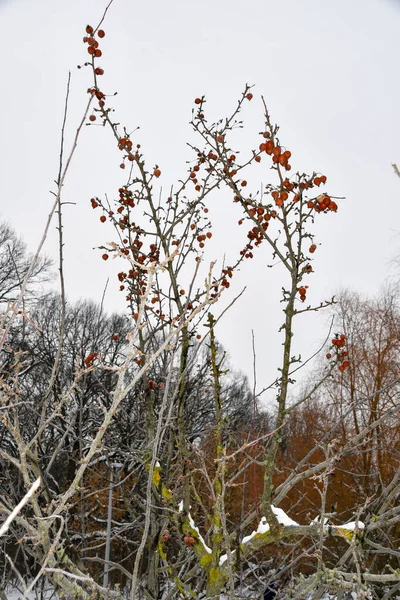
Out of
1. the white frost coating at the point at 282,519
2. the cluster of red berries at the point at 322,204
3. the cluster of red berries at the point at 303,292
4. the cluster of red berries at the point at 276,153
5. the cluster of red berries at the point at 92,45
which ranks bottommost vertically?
the white frost coating at the point at 282,519

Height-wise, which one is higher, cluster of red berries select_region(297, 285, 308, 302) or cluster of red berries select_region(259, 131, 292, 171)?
cluster of red berries select_region(259, 131, 292, 171)

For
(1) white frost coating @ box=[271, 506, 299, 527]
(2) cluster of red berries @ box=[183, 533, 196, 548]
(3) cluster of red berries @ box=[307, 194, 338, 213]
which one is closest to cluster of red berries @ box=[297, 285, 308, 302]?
(3) cluster of red berries @ box=[307, 194, 338, 213]

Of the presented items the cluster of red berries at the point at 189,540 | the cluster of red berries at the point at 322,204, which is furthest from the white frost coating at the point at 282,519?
the cluster of red berries at the point at 322,204

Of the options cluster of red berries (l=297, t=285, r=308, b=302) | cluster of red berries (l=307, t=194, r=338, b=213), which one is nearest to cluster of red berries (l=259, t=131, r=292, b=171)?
cluster of red berries (l=307, t=194, r=338, b=213)

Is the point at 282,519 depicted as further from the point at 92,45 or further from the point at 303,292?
the point at 92,45

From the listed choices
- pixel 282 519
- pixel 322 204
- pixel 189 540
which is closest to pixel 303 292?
pixel 322 204

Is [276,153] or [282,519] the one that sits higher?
[276,153]

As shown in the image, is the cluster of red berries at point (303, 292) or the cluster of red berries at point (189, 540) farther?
the cluster of red berries at point (303, 292)

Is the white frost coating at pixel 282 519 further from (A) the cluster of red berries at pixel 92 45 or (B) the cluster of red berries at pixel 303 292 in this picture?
(A) the cluster of red berries at pixel 92 45

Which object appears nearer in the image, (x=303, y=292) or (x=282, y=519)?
(x=282, y=519)

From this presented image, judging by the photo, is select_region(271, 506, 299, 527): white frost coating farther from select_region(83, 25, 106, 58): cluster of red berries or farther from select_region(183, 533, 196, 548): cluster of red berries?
select_region(83, 25, 106, 58): cluster of red berries

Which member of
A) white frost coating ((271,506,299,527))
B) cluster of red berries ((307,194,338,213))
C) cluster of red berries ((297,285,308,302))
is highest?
cluster of red berries ((307,194,338,213))

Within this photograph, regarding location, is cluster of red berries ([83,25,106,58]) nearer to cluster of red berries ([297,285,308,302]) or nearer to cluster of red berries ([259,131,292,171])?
cluster of red berries ([259,131,292,171])

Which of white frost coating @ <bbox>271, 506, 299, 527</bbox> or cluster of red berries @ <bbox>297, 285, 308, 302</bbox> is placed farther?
cluster of red berries @ <bbox>297, 285, 308, 302</bbox>
